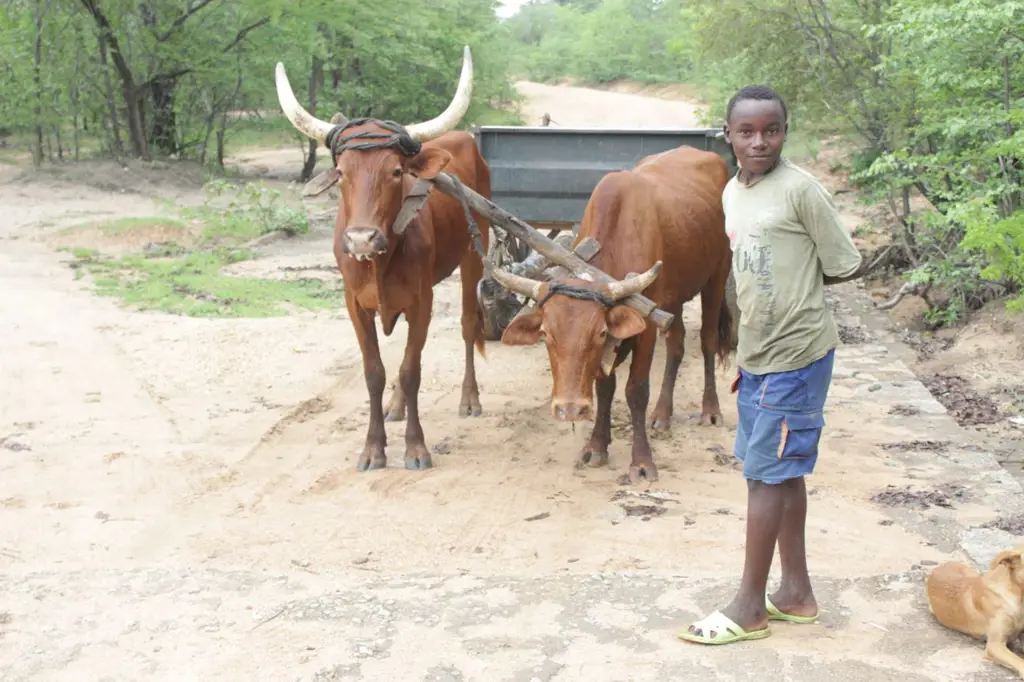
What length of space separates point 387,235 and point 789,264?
284 centimetres

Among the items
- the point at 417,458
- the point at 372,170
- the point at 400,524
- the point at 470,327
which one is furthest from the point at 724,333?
the point at 400,524

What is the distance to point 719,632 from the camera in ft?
14.2

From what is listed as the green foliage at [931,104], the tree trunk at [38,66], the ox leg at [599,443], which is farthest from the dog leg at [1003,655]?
the tree trunk at [38,66]

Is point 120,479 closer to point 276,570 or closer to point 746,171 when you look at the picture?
point 276,570

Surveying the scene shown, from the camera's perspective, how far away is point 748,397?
174 inches

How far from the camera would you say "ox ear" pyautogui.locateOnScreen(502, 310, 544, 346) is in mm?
6004

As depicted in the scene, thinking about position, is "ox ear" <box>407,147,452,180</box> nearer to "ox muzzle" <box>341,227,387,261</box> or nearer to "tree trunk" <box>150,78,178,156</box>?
"ox muzzle" <box>341,227,387,261</box>

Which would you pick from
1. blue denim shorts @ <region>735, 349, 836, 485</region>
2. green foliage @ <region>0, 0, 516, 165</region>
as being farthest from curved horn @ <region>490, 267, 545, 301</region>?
green foliage @ <region>0, 0, 516, 165</region>

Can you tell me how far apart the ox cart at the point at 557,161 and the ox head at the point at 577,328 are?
2.90 meters

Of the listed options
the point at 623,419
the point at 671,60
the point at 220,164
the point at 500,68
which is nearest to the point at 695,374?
the point at 623,419

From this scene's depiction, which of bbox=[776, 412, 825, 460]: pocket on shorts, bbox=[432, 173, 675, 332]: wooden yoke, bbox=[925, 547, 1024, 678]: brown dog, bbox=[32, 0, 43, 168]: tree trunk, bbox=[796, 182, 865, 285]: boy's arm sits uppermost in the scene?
bbox=[32, 0, 43, 168]: tree trunk

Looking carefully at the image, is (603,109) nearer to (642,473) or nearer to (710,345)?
(710,345)

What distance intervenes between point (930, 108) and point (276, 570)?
26.8ft

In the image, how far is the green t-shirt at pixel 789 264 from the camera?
4.18 metres
